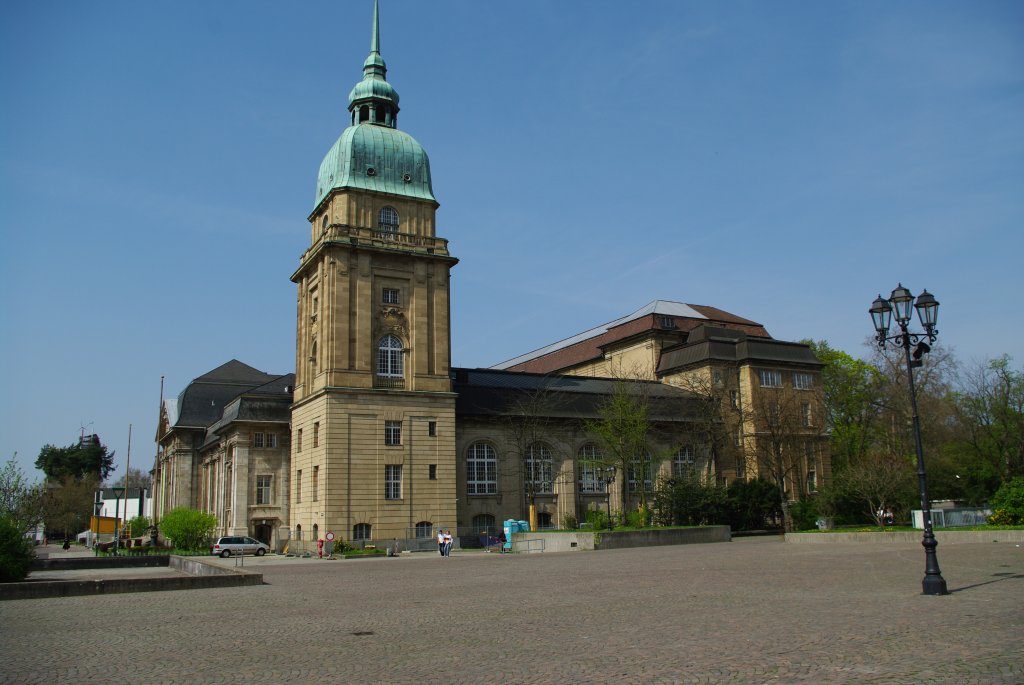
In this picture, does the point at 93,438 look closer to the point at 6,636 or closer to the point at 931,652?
the point at 6,636

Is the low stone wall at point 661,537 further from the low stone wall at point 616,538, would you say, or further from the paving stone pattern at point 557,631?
the paving stone pattern at point 557,631

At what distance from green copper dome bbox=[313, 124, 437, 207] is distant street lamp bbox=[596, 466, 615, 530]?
2228cm

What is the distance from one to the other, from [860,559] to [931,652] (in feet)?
63.0

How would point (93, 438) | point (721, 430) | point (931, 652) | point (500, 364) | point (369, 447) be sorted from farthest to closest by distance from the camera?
point (93, 438)
point (500, 364)
point (721, 430)
point (369, 447)
point (931, 652)

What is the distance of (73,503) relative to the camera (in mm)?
115062

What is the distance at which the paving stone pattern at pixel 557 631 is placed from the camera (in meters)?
10.4

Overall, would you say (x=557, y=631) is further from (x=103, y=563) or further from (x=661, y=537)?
(x=661, y=537)

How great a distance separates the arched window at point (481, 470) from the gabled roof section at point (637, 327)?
22.0m

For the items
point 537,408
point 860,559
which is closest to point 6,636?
point 860,559

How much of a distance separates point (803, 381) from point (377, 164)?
39.2 metres

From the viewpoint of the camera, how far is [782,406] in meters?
62.5

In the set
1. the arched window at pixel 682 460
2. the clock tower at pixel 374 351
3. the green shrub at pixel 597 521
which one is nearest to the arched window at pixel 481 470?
the clock tower at pixel 374 351

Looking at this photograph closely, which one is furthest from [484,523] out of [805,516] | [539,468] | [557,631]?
[557,631]

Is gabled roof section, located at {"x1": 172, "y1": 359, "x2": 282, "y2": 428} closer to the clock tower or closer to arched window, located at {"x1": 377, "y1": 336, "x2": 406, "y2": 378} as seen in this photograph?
the clock tower
